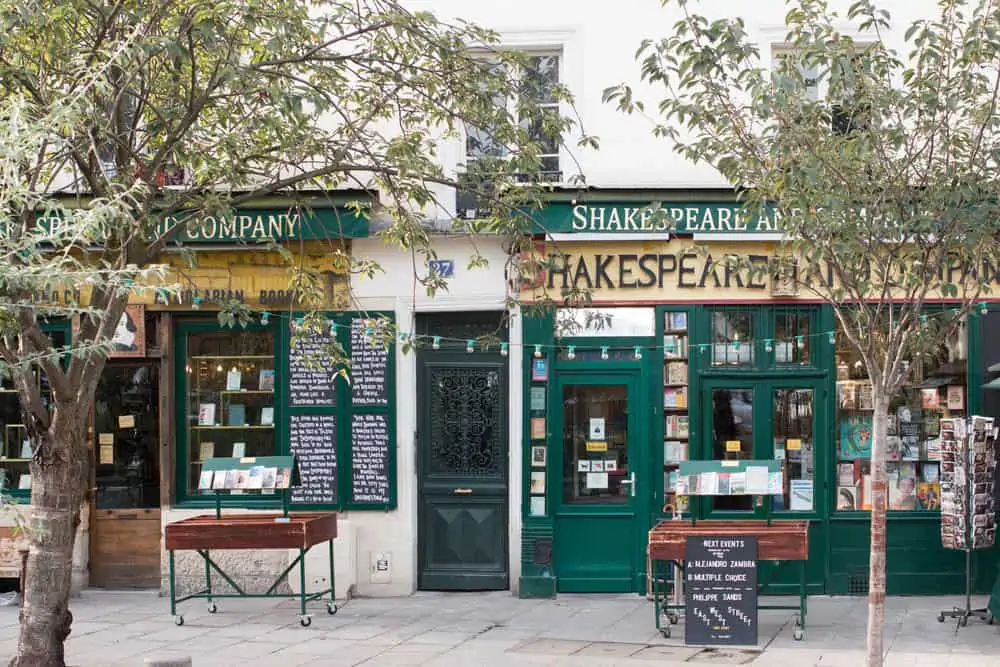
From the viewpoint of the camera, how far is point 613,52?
43.4ft

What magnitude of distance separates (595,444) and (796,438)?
6.75ft

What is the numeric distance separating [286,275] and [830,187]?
6.61m

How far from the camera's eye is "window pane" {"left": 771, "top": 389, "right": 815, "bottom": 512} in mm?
12992

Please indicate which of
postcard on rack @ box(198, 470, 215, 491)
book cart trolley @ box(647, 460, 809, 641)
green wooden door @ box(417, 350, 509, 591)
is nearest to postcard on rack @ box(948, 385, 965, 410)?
book cart trolley @ box(647, 460, 809, 641)

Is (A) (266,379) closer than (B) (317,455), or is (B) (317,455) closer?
(B) (317,455)

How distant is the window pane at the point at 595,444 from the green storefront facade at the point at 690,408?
1cm

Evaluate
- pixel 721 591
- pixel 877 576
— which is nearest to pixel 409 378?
pixel 721 591

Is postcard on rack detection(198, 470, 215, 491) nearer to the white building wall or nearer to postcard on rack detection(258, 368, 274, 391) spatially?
postcard on rack detection(258, 368, 274, 391)

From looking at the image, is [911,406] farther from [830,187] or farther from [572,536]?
[830,187]

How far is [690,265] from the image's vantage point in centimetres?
1305

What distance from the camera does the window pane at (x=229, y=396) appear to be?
44.9ft

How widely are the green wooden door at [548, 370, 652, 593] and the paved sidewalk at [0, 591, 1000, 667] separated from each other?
0.93 ft

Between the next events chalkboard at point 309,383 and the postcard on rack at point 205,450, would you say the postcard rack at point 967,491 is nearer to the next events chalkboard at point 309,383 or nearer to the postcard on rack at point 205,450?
the next events chalkboard at point 309,383

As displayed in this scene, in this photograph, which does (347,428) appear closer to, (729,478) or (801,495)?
(729,478)
